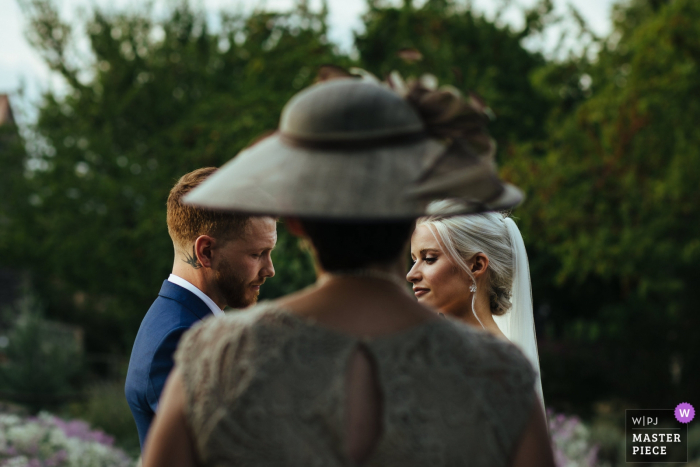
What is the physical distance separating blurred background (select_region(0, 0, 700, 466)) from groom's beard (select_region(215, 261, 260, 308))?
808cm

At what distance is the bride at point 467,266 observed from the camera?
3543 millimetres

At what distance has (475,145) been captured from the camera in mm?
1548

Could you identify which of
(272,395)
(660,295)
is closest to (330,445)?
(272,395)

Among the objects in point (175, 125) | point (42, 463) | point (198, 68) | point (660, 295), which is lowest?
point (660, 295)

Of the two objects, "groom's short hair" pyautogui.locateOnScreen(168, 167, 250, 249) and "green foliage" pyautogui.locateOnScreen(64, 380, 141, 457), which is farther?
"green foliage" pyautogui.locateOnScreen(64, 380, 141, 457)

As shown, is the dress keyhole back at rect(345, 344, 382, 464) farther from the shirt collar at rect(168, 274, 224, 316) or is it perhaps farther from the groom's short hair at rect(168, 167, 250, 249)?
the groom's short hair at rect(168, 167, 250, 249)

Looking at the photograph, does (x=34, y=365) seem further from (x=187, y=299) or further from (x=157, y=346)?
(x=157, y=346)

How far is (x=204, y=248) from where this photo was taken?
9.77ft

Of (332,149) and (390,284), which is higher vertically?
(332,149)

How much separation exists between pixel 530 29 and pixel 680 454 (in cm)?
1229

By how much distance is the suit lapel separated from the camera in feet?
9.30

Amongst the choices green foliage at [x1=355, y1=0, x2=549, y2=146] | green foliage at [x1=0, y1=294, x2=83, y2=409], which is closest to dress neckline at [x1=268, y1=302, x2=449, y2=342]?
green foliage at [x1=0, y1=294, x2=83, y2=409]

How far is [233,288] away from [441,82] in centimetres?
1245

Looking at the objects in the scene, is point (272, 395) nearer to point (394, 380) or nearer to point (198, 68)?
point (394, 380)
